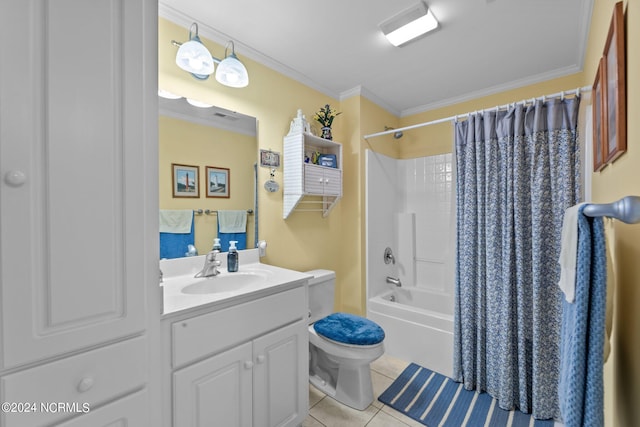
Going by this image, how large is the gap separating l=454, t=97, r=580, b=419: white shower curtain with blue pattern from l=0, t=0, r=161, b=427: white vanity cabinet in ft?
6.43

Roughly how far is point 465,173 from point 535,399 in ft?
4.96

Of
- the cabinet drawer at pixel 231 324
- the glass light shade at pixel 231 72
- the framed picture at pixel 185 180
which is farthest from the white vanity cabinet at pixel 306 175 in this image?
the cabinet drawer at pixel 231 324

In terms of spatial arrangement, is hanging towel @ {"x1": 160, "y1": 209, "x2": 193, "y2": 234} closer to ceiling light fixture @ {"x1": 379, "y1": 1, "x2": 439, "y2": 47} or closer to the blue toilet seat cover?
the blue toilet seat cover

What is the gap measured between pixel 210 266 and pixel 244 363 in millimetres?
564

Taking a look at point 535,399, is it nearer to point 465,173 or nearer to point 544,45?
point 465,173

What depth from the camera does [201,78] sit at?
63.6 inches

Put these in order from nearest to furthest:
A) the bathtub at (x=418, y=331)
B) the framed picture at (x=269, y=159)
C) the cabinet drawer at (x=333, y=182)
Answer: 1. the framed picture at (x=269, y=159)
2. the bathtub at (x=418, y=331)
3. the cabinet drawer at (x=333, y=182)

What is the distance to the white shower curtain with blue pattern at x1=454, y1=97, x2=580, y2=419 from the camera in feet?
5.41

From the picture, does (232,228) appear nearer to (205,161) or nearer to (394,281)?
(205,161)

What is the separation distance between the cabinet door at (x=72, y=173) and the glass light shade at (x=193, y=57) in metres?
0.59

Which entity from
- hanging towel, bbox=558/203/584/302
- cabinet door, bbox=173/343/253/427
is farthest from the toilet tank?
hanging towel, bbox=558/203/584/302

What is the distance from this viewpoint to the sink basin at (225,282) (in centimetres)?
141

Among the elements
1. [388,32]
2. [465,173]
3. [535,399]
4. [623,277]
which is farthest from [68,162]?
[535,399]

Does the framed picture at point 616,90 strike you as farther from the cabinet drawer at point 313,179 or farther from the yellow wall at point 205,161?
the yellow wall at point 205,161
